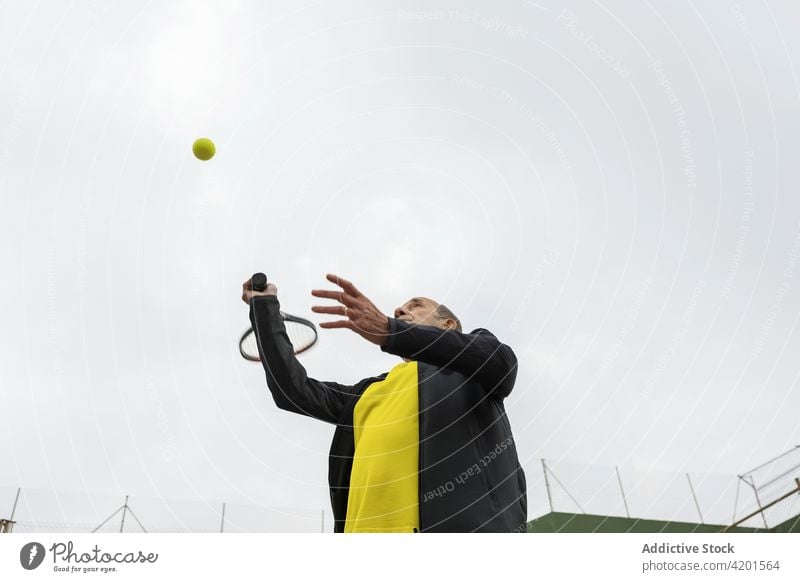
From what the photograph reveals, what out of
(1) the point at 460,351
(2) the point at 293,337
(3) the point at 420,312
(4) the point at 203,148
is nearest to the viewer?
(1) the point at 460,351

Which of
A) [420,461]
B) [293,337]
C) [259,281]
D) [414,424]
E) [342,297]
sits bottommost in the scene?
[420,461]

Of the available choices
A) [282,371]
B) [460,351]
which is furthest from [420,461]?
[282,371]

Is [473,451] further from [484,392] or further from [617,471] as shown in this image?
[617,471]

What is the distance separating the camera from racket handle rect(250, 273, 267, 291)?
508cm

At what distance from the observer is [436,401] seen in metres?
4.56

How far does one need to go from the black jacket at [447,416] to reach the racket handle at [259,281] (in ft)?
0.46

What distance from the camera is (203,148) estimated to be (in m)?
5.88

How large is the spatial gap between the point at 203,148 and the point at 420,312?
2379mm

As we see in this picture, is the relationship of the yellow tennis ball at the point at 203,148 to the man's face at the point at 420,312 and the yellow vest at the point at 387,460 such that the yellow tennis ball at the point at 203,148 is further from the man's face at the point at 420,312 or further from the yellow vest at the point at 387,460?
the yellow vest at the point at 387,460

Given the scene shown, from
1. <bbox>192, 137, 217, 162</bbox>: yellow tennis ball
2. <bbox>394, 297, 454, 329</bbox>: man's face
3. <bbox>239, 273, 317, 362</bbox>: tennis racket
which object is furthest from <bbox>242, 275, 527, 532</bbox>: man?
<bbox>192, 137, 217, 162</bbox>: yellow tennis ball

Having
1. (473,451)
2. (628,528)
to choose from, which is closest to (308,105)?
(473,451)

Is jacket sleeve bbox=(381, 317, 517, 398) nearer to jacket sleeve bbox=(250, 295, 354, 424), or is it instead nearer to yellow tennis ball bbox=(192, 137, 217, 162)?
jacket sleeve bbox=(250, 295, 354, 424)

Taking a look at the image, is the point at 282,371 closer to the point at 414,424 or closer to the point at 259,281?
the point at 259,281
